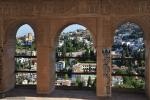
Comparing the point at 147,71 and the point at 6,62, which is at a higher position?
the point at 6,62

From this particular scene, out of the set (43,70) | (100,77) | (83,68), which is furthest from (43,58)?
(100,77)

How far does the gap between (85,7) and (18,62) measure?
193 inches

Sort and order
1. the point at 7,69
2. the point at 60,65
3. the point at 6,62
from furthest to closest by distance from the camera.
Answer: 1. the point at 60,65
2. the point at 7,69
3. the point at 6,62

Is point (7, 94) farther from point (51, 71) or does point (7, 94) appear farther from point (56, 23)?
point (56, 23)

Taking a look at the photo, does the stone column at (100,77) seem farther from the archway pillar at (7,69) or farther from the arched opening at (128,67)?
the archway pillar at (7,69)

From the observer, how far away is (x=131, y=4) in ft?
52.6

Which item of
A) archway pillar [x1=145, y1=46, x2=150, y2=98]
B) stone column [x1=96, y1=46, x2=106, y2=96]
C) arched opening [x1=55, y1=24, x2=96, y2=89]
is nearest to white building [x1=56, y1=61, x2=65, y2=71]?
arched opening [x1=55, y1=24, x2=96, y2=89]

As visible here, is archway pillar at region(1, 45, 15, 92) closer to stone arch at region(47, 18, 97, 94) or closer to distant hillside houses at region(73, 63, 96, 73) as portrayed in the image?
stone arch at region(47, 18, 97, 94)

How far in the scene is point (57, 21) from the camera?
647 inches

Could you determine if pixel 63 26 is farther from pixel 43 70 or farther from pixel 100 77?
pixel 100 77

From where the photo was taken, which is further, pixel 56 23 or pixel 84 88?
pixel 84 88

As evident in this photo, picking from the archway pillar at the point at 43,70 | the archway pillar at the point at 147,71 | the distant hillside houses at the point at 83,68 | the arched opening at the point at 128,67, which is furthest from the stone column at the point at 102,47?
the archway pillar at the point at 43,70

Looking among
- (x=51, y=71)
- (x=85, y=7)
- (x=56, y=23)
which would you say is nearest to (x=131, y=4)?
(x=85, y=7)

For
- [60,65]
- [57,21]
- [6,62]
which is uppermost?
[57,21]
